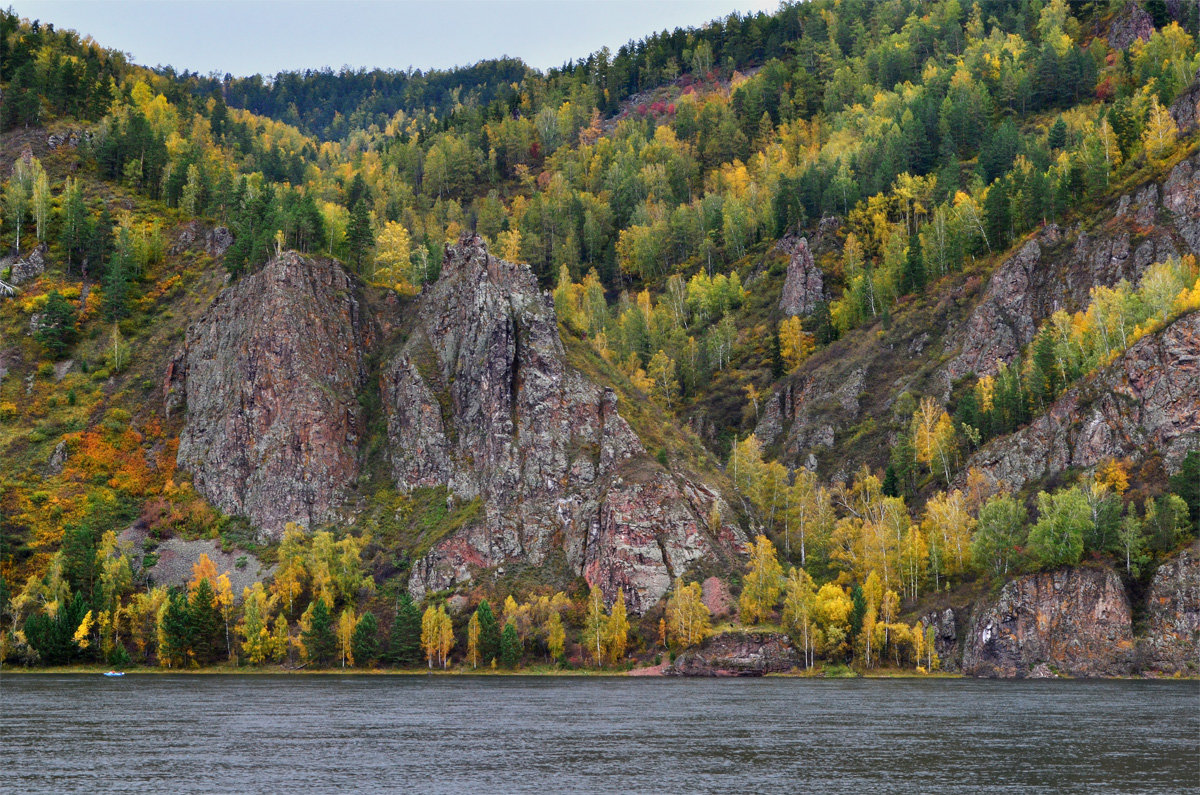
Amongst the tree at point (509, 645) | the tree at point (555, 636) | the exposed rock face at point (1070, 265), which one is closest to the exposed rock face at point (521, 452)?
the tree at point (555, 636)

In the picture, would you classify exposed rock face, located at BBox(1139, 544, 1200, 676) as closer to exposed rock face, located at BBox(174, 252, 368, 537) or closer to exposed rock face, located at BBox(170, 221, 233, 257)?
exposed rock face, located at BBox(174, 252, 368, 537)

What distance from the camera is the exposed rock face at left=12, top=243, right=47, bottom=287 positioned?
7195 inches

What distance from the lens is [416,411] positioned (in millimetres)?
167250

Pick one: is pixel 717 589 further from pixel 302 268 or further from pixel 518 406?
pixel 302 268

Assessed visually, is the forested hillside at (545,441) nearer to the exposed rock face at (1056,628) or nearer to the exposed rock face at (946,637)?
the exposed rock face at (946,637)

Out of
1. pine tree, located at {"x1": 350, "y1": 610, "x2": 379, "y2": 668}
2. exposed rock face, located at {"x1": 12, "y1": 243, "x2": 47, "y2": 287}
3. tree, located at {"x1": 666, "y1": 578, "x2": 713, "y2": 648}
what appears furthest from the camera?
exposed rock face, located at {"x1": 12, "y1": 243, "x2": 47, "y2": 287}

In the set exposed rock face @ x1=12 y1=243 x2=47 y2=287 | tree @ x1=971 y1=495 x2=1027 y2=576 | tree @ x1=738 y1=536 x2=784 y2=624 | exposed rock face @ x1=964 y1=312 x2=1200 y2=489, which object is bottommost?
tree @ x1=738 y1=536 x2=784 y2=624

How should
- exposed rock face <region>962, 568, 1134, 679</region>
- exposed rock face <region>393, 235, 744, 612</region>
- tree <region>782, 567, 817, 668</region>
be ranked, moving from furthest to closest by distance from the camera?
exposed rock face <region>393, 235, 744, 612</region>, tree <region>782, 567, 817, 668</region>, exposed rock face <region>962, 568, 1134, 679</region>

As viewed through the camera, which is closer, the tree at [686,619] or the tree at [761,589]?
the tree at [686,619]

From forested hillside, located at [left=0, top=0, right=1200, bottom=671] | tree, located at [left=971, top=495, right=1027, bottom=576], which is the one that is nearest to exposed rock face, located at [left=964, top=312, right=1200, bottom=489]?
forested hillside, located at [left=0, top=0, right=1200, bottom=671]

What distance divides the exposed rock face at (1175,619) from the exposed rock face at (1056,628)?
2.30 m

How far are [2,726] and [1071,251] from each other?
157 m

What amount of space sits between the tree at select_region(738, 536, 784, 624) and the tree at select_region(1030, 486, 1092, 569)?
3234cm

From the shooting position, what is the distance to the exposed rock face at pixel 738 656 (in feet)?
431
